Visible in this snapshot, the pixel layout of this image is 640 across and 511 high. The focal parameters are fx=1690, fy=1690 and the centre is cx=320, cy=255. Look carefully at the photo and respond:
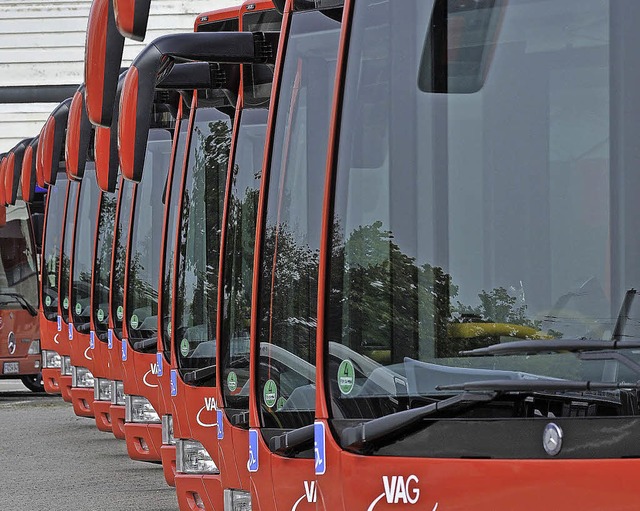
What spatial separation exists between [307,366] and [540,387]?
1610 mm

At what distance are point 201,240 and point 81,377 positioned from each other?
686 cm

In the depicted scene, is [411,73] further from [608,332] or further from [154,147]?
[154,147]

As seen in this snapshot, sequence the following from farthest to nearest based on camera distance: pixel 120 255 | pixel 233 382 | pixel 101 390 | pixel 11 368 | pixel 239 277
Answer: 1. pixel 11 368
2. pixel 101 390
3. pixel 120 255
4. pixel 239 277
5. pixel 233 382

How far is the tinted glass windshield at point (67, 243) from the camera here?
17188mm

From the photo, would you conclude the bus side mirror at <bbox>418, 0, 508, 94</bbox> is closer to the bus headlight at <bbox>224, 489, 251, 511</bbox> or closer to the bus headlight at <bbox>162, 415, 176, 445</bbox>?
the bus headlight at <bbox>224, 489, 251, 511</bbox>

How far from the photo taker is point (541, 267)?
3941mm

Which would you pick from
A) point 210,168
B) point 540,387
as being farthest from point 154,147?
point 540,387

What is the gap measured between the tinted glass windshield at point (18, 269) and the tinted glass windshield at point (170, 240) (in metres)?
12.7

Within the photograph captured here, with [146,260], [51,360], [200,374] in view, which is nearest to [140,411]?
[146,260]

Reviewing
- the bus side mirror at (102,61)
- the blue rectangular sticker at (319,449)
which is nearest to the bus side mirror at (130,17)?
the bus side mirror at (102,61)

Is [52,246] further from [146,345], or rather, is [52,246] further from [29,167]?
[146,345]

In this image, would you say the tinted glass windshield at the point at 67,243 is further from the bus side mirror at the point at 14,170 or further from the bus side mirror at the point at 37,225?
the bus side mirror at the point at 37,225

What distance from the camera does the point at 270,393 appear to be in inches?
219

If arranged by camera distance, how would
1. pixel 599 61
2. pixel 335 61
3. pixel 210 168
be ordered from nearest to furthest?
1. pixel 599 61
2. pixel 335 61
3. pixel 210 168
